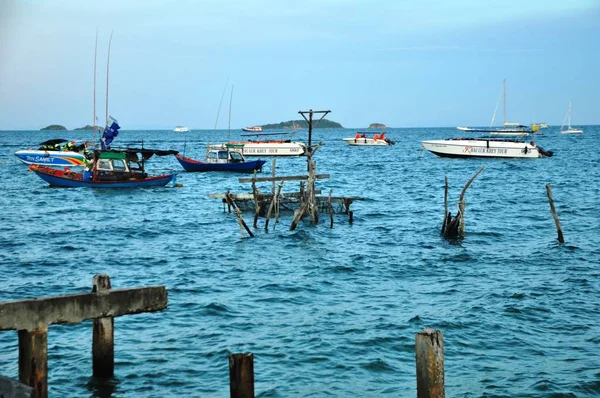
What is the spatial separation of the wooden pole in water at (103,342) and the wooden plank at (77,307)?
0.31 metres

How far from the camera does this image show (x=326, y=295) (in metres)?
16.4

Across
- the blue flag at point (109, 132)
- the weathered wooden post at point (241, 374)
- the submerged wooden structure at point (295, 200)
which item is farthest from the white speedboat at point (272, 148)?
the weathered wooden post at point (241, 374)

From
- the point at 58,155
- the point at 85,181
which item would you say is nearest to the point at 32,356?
the point at 85,181

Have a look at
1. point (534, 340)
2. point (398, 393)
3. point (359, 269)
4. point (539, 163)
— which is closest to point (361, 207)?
point (359, 269)

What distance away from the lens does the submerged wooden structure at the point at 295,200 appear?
80.2 feet

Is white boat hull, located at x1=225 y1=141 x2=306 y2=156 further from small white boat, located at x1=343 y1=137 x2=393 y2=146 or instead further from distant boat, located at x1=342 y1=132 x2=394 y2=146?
small white boat, located at x1=343 y1=137 x2=393 y2=146

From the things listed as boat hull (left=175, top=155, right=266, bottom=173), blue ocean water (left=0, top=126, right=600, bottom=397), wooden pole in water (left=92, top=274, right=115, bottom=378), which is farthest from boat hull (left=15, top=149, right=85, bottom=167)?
wooden pole in water (left=92, top=274, right=115, bottom=378)

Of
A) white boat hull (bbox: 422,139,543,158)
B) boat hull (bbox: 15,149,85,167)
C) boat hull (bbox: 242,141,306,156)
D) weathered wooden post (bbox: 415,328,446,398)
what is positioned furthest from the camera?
boat hull (bbox: 242,141,306,156)

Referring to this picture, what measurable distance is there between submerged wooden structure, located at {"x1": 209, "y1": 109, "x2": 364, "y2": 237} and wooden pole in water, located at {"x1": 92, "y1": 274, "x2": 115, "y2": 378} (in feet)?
43.0

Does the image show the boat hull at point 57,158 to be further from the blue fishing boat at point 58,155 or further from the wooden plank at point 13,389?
the wooden plank at point 13,389

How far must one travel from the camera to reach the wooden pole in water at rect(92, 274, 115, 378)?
8.98 meters

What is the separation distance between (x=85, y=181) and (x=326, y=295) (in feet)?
87.8

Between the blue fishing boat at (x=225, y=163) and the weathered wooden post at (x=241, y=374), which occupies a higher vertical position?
the blue fishing boat at (x=225, y=163)

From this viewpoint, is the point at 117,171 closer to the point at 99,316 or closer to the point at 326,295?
the point at 326,295
